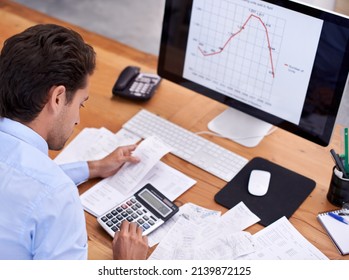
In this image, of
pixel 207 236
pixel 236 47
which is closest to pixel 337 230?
pixel 207 236

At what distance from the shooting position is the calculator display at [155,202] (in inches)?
65.0

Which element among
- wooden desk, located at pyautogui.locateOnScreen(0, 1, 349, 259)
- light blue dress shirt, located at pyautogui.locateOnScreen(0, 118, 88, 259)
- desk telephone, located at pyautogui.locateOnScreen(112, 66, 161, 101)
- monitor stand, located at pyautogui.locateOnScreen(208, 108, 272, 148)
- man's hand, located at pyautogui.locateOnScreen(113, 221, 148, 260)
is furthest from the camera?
desk telephone, located at pyautogui.locateOnScreen(112, 66, 161, 101)

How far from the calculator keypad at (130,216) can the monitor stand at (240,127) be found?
1.44 ft

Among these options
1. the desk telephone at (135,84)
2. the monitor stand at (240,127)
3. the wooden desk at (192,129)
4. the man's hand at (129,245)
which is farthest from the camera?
the desk telephone at (135,84)

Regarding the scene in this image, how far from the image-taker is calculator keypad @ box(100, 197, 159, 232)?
1614 millimetres

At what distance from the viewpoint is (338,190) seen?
5.52ft

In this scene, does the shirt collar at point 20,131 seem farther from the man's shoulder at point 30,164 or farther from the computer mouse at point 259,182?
the computer mouse at point 259,182

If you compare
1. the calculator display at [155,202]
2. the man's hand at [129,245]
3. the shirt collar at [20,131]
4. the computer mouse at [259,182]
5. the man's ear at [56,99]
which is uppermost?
the man's ear at [56,99]

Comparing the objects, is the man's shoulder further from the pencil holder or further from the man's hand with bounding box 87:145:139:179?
the pencil holder

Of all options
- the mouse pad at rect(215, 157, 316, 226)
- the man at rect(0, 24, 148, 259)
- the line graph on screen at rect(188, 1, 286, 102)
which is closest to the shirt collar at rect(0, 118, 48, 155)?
the man at rect(0, 24, 148, 259)

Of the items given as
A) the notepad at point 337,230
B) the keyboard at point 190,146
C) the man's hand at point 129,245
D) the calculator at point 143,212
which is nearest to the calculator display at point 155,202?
the calculator at point 143,212

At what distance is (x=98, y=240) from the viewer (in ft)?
5.25

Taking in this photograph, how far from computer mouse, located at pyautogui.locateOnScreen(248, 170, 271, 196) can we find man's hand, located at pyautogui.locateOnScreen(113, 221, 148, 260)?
370 millimetres
